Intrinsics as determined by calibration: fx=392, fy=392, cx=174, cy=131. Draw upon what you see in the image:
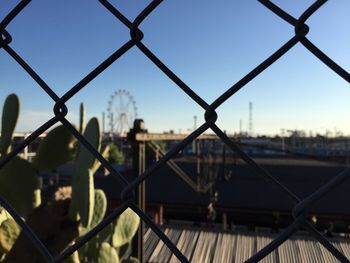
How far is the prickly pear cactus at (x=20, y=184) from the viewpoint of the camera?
2094 millimetres

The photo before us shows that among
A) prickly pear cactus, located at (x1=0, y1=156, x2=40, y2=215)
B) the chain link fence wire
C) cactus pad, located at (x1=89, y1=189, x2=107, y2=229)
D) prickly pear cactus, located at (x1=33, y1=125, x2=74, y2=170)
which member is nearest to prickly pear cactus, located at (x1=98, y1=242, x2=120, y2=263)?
cactus pad, located at (x1=89, y1=189, x2=107, y2=229)

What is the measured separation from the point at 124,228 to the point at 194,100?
216 centimetres

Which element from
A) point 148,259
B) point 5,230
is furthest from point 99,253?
point 148,259

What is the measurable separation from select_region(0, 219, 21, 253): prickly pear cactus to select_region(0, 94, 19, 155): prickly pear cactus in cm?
48

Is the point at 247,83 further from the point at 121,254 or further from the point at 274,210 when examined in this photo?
the point at 274,210

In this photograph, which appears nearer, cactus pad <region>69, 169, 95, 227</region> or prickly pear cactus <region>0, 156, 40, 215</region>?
cactus pad <region>69, 169, 95, 227</region>

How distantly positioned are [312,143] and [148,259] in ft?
53.5

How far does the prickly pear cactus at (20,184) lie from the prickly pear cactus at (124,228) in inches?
20.9

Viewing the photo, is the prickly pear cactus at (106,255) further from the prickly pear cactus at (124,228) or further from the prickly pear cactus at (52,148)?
the prickly pear cactus at (52,148)

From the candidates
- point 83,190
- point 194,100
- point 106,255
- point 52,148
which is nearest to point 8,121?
point 52,148

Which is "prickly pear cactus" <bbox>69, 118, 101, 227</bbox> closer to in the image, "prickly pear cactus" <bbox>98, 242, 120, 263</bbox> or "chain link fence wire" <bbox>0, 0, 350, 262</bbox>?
"prickly pear cactus" <bbox>98, 242, 120, 263</bbox>

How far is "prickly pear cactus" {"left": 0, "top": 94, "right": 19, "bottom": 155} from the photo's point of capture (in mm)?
2123

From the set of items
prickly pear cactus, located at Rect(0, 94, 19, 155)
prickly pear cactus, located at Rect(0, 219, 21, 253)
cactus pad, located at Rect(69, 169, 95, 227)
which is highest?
prickly pear cactus, located at Rect(0, 94, 19, 155)

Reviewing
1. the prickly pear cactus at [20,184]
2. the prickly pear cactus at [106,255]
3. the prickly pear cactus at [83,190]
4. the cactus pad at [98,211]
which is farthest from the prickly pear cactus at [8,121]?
the prickly pear cactus at [106,255]
